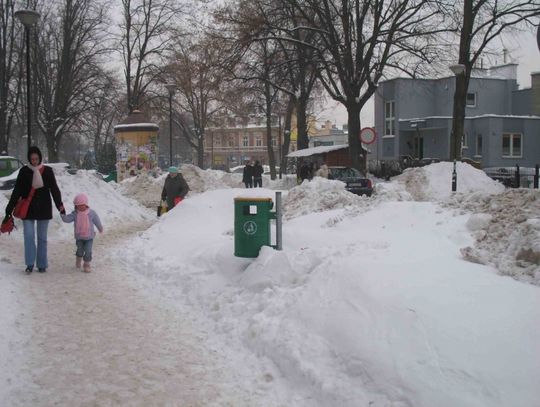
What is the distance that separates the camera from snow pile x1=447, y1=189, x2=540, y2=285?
18.1 ft

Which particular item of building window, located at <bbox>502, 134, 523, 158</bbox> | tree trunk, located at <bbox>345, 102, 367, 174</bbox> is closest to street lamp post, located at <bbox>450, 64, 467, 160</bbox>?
tree trunk, located at <bbox>345, 102, 367, 174</bbox>

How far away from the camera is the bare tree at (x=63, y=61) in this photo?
34.7 meters

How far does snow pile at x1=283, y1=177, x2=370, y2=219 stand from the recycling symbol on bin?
219 inches

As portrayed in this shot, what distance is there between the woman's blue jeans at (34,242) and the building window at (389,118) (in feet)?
127

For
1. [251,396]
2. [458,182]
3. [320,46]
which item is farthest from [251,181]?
[251,396]

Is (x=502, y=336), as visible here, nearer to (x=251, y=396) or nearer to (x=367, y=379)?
(x=367, y=379)

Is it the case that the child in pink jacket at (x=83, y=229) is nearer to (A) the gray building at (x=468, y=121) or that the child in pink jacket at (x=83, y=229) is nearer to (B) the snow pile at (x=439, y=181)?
(B) the snow pile at (x=439, y=181)

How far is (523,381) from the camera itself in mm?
3719

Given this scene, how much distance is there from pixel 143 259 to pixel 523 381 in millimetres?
6578

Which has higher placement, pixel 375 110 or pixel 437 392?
pixel 375 110

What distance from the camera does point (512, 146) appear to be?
134ft

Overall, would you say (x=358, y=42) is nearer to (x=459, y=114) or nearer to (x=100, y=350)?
(x=459, y=114)

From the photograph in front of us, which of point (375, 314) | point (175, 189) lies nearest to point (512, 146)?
point (175, 189)

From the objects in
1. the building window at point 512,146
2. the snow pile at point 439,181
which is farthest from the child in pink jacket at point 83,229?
the building window at point 512,146
